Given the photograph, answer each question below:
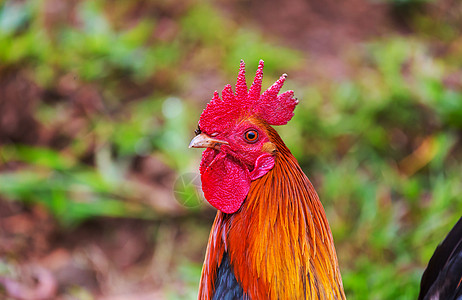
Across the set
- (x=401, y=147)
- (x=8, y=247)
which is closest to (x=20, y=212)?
(x=8, y=247)

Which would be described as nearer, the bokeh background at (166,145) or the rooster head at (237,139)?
the rooster head at (237,139)

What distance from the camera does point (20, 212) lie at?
4.23 m

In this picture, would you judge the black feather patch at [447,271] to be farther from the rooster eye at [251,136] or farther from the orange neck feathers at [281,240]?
the rooster eye at [251,136]

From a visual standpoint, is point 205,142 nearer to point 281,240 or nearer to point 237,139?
point 237,139

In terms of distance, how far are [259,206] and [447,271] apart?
2.65 feet

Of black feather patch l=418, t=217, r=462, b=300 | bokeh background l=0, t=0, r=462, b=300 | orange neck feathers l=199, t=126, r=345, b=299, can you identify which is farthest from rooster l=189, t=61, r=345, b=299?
bokeh background l=0, t=0, r=462, b=300

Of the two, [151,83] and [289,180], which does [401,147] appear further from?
[289,180]

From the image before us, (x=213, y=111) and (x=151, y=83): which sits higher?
(x=151, y=83)

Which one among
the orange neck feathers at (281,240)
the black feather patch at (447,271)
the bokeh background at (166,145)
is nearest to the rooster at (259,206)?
→ the orange neck feathers at (281,240)

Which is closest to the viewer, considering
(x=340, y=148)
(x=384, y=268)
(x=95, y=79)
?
(x=384, y=268)

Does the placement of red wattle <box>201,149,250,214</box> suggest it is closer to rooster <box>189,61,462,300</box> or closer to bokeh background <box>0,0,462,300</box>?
rooster <box>189,61,462,300</box>

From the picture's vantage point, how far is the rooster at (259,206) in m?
1.93

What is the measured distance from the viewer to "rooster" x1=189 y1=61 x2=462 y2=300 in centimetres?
193

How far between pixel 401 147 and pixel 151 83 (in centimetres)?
254
